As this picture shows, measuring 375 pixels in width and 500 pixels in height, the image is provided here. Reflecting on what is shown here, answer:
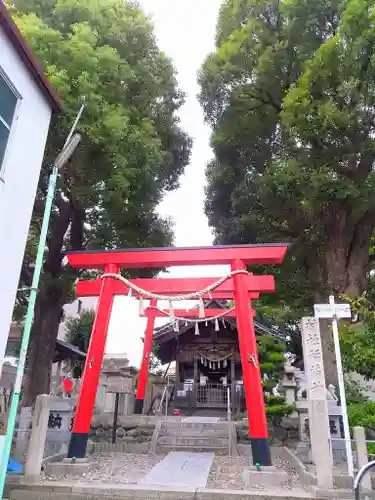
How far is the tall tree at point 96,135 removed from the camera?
35.7 feet

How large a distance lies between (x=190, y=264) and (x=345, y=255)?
785 cm

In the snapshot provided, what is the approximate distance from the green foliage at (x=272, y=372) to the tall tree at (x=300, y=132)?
5.69 feet

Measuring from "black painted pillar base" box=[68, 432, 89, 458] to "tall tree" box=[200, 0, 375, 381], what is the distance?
29.8 ft

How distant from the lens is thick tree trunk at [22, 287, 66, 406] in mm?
12031

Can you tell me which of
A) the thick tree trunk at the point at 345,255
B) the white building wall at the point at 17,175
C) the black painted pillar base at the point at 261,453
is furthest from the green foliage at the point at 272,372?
the white building wall at the point at 17,175

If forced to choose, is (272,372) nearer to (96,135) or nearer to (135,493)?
(135,493)

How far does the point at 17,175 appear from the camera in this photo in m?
6.07

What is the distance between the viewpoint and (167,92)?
1598 cm

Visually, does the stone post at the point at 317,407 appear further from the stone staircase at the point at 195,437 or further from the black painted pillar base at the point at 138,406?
the black painted pillar base at the point at 138,406

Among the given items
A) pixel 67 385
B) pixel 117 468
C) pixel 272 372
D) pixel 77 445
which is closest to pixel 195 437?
pixel 272 372

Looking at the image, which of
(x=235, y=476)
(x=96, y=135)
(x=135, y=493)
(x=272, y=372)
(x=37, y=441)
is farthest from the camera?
(x=272, y=372)

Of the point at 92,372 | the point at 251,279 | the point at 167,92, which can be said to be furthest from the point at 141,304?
the point at 167,92

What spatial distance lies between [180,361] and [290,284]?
6896 mm

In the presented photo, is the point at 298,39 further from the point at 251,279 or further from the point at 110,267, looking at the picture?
the point at 110,267
